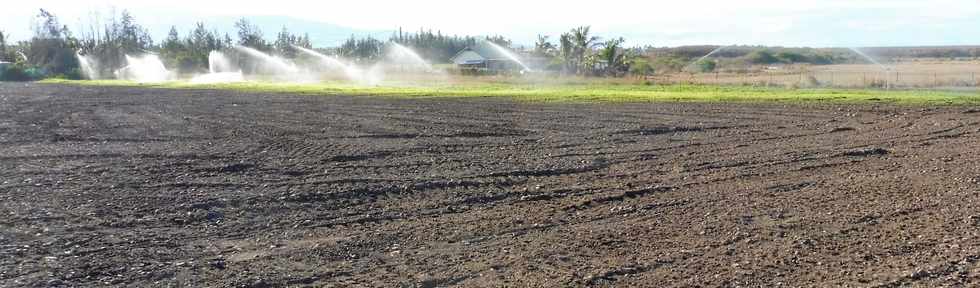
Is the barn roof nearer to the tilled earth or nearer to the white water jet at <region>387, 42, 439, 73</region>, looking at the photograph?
the white water jet at <region>387, 42, 439, 73</region>

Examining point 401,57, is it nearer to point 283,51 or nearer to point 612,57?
point 283,51

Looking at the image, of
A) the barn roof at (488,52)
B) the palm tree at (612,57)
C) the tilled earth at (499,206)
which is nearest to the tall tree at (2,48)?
the barn roof at (488,52)

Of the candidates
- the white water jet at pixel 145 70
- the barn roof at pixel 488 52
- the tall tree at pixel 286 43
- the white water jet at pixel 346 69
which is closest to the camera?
the white water jet at pixel 346 69

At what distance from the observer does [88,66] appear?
89.2m

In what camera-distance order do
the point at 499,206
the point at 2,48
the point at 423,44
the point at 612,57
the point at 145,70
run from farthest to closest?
the point at 423,44 → the point at 2,48 → the point at 145,70 → the point at 612,57 → the point at 499,206

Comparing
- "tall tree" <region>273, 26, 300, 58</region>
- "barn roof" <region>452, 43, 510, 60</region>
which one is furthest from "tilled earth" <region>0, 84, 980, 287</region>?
"tall tree" <region>273, 26, 300, 58</region>

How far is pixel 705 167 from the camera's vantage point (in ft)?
44.4

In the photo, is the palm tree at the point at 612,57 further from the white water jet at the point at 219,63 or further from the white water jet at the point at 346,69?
the white water jet at the point at 219,63

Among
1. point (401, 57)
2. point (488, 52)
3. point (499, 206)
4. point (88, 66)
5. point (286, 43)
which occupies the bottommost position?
point (499, 206)

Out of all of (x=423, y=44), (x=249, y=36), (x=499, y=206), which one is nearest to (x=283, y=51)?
(x=249, y=36)

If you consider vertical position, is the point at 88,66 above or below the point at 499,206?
above

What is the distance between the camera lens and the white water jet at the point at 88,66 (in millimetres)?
82006

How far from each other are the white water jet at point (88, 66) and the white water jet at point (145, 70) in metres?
2.11

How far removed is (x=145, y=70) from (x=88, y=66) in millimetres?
8501
